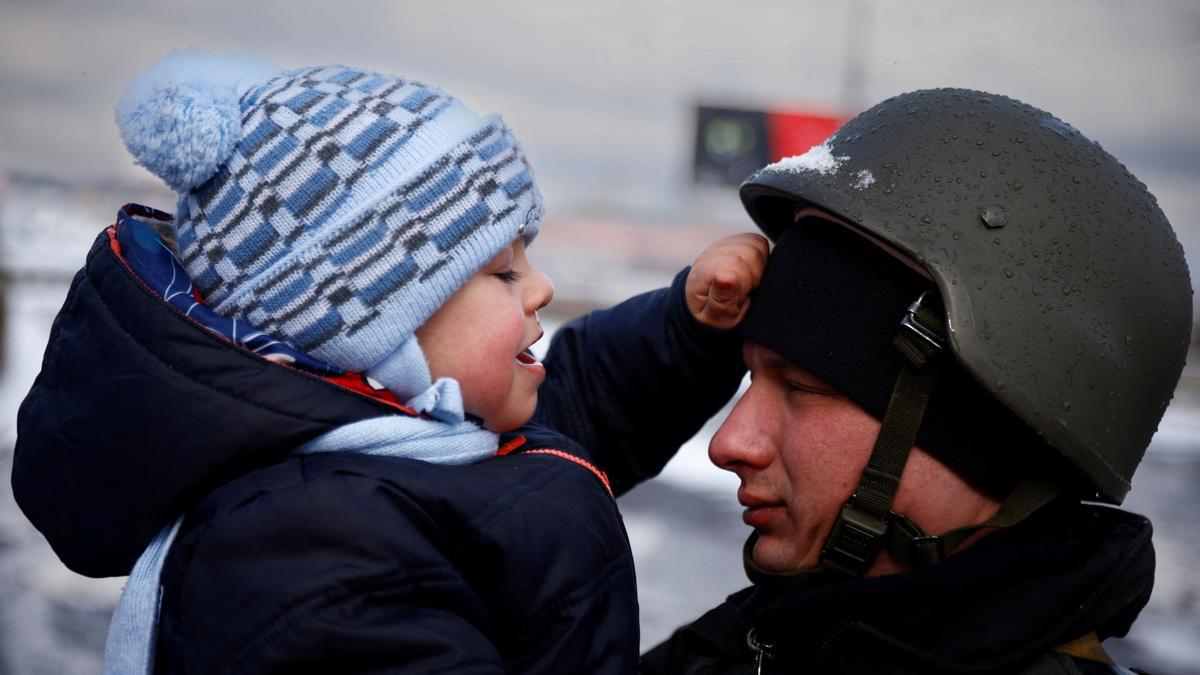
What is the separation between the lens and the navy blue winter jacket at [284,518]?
130 centimetres

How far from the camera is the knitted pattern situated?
1535 millimetres

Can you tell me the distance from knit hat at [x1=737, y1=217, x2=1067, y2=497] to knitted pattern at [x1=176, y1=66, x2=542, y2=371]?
1.81ft

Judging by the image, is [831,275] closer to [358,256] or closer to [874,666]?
[874,666]

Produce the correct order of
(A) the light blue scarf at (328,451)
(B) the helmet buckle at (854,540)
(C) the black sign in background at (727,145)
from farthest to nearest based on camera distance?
(C) the black sign in background at (727,145)
(B) the helmet buckle at (854,540)
(A) the light blue scarf at (328,451)

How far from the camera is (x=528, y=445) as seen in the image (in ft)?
5.82

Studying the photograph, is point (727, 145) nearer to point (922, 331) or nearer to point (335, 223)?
point (922, 331)

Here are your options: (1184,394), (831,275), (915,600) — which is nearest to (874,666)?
(915,600)

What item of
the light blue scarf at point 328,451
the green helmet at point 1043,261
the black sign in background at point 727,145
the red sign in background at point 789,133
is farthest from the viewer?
the red sign in background at point 789,133

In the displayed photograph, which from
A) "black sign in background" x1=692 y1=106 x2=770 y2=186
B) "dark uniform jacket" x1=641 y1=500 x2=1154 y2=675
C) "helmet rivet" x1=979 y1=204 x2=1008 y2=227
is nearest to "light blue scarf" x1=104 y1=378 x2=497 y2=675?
"dark uniform jacket" x1=641 y1=500 x2=1154 y2=675

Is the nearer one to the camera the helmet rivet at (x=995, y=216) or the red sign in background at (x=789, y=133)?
the helmet rivet at (x=995, y=216)

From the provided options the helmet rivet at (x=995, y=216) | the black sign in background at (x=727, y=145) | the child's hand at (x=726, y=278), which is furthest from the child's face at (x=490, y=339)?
the black sign in background at (x=727, y=145)

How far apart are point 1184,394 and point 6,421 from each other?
12.0m

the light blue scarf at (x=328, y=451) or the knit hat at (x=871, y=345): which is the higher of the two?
the knit hat at (x=871, y=345)

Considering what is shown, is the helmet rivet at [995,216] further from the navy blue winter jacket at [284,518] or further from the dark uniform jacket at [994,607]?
the navy blue winter jacket at [284,518]
